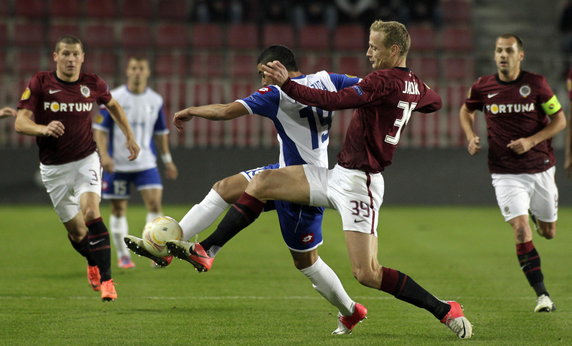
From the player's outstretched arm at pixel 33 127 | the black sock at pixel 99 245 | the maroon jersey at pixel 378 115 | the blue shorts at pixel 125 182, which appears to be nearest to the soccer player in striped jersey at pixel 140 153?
the blue shorts at pixel 125 182

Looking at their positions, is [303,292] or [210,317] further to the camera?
[303,292]

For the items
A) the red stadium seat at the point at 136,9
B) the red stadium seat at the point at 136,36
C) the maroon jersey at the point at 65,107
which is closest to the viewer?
the maroon jersey at the point at 65,107

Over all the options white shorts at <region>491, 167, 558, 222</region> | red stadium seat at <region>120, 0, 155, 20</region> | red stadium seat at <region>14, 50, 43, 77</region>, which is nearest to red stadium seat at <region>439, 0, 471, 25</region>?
red stadium seat at <region>120, 0, 155, 20</region>

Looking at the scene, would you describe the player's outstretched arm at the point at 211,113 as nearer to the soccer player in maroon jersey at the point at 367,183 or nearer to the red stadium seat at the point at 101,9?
the soccer player in maroon jersey at the point at 367,183

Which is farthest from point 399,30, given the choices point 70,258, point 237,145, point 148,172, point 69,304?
point 237,145

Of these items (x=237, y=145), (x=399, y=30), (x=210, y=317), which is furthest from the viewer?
(x=237, y=145)

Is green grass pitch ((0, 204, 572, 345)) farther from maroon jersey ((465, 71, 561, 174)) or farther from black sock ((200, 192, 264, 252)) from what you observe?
maroon jersey ((465, 71, 561, 174))

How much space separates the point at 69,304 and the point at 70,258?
3.66 m

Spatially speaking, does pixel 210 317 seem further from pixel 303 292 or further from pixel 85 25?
pixel 85 25

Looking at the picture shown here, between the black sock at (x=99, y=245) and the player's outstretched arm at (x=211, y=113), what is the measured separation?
2.46 metres

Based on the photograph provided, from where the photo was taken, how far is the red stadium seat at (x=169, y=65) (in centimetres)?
2165

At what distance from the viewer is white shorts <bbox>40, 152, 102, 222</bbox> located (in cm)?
891

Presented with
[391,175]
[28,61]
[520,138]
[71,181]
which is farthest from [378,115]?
[28,61]

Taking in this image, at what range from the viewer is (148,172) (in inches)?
463
